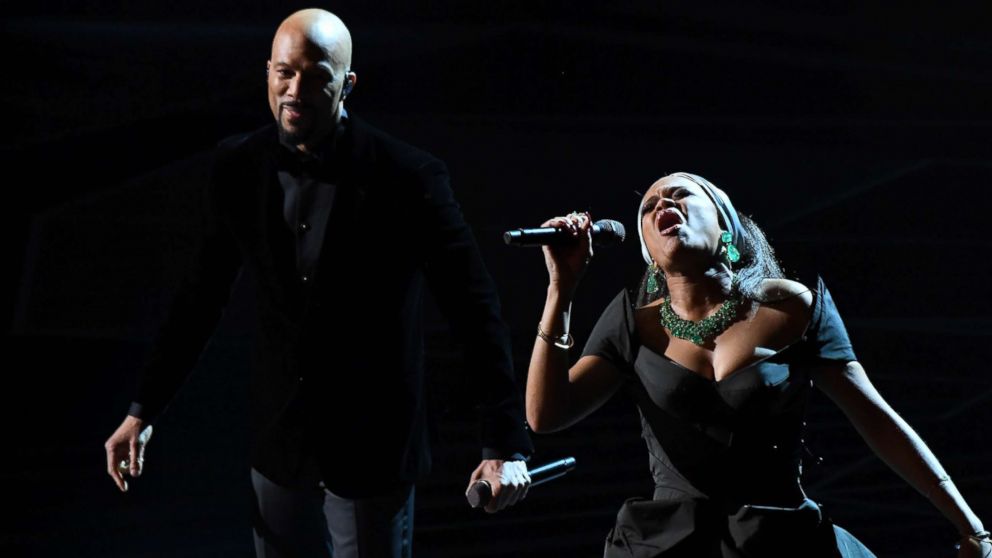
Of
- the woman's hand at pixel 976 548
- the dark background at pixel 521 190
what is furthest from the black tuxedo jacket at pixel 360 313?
the dark background at pixel 521 190

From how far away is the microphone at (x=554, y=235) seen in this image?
1996 millimetres

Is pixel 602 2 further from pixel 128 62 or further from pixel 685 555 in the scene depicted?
pixel 685 555

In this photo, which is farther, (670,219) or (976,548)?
(670,219)

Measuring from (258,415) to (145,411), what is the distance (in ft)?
0.75

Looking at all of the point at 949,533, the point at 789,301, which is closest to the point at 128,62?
the point at 789,301

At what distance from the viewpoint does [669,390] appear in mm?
2113

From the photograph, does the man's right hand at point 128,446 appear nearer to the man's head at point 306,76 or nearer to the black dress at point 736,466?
the man's head at point 306,76

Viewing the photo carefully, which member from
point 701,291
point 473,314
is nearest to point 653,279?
point 701,291

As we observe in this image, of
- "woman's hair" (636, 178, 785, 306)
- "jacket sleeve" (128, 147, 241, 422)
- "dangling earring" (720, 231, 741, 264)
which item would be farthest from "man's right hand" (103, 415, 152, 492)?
"dangling earring" (720, 231, 741, 264)

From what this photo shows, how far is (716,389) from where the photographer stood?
210cm

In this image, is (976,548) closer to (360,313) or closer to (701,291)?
(701,291)

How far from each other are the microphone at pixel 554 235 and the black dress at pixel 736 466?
0.23 meters

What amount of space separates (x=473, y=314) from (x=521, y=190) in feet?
5.09

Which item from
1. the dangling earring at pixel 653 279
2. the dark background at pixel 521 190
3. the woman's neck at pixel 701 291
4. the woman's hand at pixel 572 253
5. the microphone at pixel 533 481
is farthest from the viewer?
the dark background at pixel 521 190
